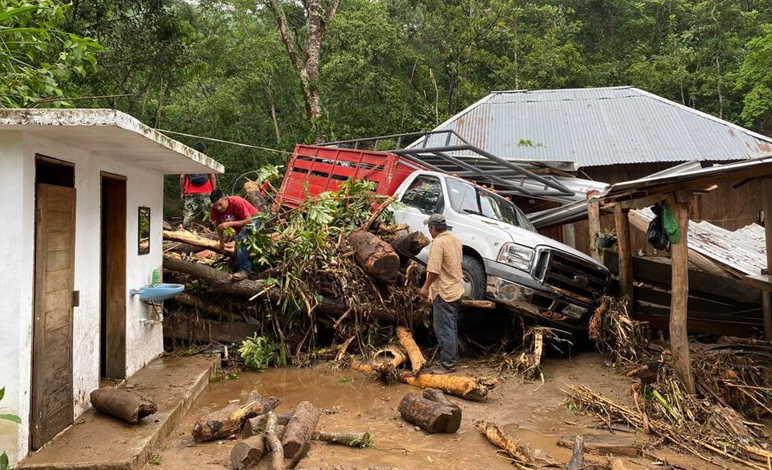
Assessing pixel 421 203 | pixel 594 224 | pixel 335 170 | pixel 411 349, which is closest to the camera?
pixel 411 349

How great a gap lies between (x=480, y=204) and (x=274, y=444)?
5.28 m

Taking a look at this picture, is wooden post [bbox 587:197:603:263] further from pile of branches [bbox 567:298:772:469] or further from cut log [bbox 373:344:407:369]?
cut log [bbox 373:344:407:369]

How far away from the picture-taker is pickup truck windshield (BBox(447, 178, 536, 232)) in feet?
27.7

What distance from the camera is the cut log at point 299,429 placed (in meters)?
4.36

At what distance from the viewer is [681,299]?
20.4 ft

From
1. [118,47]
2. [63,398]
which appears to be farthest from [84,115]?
[118,47]

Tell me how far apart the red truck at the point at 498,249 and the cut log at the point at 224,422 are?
11.6 ft

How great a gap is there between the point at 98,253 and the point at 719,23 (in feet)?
102

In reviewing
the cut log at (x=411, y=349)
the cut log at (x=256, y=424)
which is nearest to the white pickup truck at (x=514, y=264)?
the cut log at (x=411, y=349)

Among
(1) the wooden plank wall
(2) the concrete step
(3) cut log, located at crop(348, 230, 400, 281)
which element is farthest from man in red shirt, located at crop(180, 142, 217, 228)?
(1) the wooden plank wall

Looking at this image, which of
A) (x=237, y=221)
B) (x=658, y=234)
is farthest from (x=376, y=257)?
(x=658, y=234)

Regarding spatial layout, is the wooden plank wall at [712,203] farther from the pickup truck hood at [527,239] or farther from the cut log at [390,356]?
the cut log at [390,356]

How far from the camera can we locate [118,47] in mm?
14570

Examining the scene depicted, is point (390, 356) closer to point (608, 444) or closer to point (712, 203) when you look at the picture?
point (608, 444)
